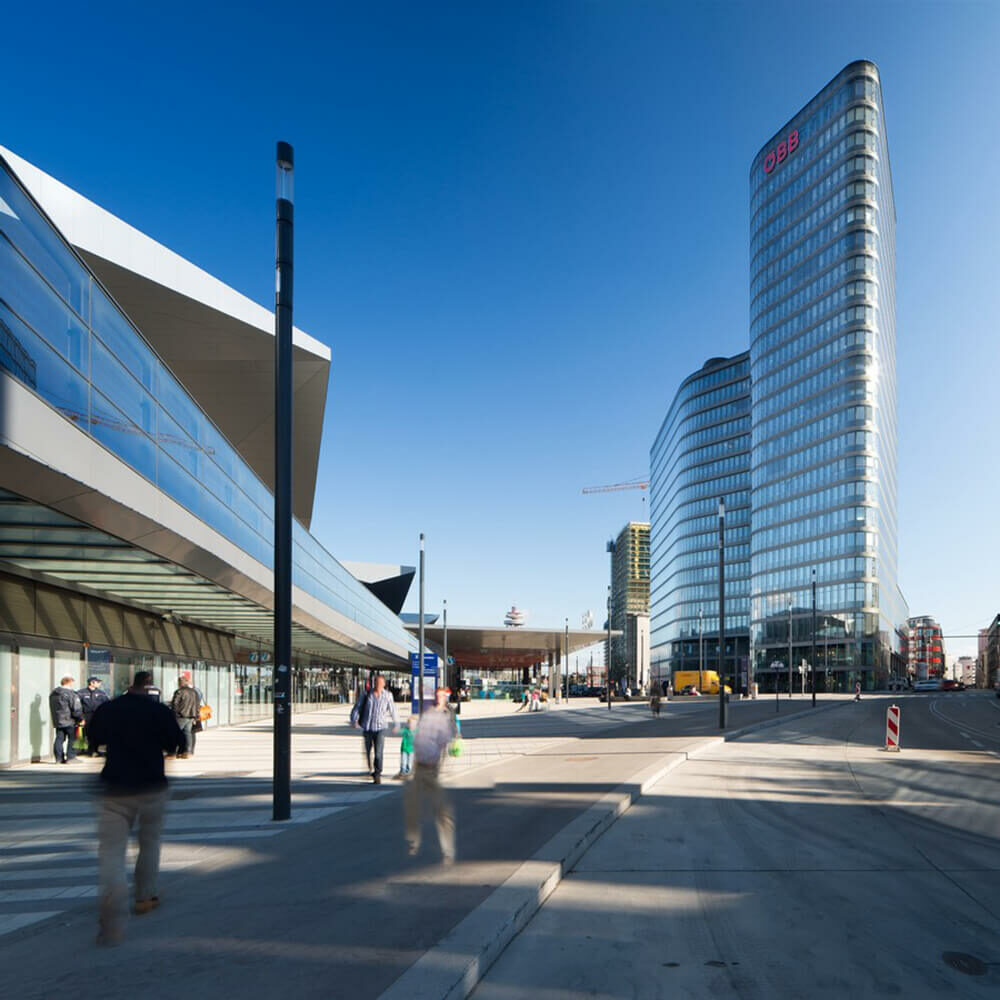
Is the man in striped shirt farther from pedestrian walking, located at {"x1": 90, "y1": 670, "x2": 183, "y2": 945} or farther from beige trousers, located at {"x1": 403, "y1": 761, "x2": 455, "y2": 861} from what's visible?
pedestrian walking, located at {"x1": 90, "y1": 670, "x2": 183, "y2": 945}

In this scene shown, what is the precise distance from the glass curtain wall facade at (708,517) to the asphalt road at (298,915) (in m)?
118

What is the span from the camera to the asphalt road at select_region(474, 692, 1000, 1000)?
5.40 metres

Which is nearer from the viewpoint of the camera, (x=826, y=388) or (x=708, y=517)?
(x=826, y=388)

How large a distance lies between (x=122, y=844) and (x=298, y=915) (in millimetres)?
1354

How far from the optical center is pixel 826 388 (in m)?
104

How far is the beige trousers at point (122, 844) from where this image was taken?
6105mm

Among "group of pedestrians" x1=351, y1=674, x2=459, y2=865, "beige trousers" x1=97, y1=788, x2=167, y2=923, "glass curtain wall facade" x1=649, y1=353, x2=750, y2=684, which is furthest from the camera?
"glass curtain wall facade" x1=649, y1=353, x2=750, y2=684

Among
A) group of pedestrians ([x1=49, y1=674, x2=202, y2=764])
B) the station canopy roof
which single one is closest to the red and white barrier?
group of pedestrians ([x1=49, y1=674, x2=202, y2=764])

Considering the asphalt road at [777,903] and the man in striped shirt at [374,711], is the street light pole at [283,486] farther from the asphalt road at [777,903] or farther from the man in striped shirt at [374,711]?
the asphalt road at [777,903]

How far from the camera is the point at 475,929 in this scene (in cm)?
592

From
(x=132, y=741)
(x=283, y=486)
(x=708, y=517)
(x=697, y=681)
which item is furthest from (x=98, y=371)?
(x=708, y=517)

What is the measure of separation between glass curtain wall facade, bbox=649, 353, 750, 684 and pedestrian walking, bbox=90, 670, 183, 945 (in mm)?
121985

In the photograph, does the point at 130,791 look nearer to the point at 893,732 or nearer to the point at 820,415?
the point at 893,732

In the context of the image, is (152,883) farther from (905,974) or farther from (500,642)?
(500,642)
